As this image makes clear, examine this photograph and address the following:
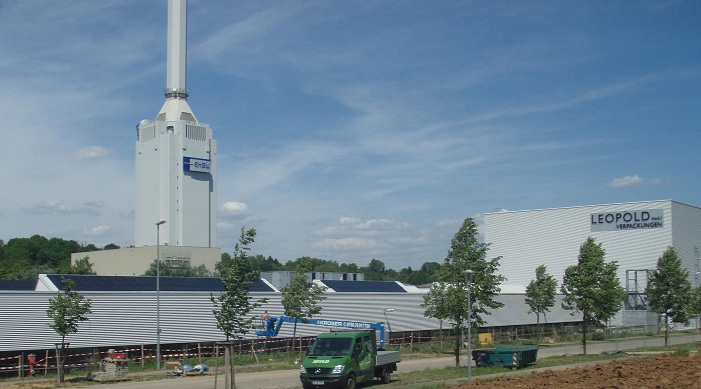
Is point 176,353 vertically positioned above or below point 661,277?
below

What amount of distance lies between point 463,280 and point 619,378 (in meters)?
11.6

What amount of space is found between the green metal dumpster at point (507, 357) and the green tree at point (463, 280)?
1.36 metres

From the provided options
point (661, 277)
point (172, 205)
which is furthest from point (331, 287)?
point (172, 205)

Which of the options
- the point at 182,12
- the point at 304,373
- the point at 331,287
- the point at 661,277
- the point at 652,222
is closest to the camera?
the point at 304,373

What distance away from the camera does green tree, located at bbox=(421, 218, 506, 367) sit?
126 ft

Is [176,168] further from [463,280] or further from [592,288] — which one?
[463,280]

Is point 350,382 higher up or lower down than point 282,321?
lower down

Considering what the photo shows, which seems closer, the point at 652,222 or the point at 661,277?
the point at 661,277

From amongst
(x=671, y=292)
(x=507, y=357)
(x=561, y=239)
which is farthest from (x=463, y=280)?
(x=561, y=239)

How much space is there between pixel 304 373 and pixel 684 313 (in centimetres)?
4052

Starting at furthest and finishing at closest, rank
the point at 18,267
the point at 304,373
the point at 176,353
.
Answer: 1. the point at 18,267
2. the point at 176,353
3. the point at 304,373

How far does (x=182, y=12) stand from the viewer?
119000 mm

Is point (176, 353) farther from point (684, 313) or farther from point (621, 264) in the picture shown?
point (621, 264)

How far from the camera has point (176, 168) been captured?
118 meters
